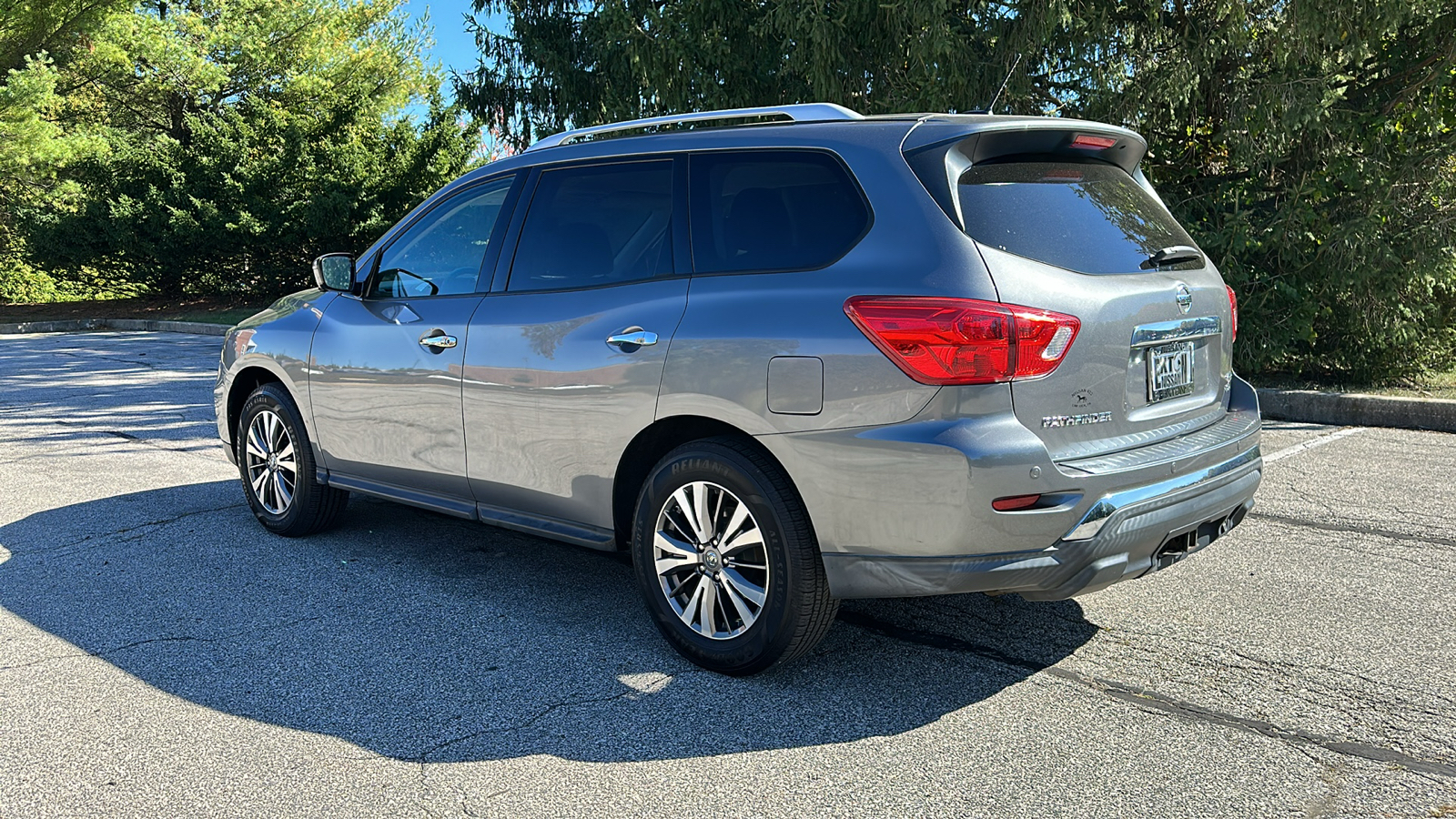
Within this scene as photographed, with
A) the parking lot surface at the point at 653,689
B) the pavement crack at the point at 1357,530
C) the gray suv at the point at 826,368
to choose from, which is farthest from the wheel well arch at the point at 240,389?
the pavement crack at the point at 1357,530

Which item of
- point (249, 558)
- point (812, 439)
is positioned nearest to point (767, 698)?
point (812, 439)

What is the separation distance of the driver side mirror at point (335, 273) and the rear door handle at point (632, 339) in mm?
1926

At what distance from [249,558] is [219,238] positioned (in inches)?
828

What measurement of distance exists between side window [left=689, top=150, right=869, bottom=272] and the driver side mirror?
2.07 m

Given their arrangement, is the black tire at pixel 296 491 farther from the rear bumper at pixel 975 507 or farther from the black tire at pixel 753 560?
the rear bumper at pixel 975 507

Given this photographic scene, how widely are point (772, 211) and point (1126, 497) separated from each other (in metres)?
1.48

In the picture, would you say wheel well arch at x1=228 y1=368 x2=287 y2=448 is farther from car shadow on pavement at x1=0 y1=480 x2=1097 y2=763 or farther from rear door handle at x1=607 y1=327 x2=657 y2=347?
rear door handle at x1=607 y1=327 x2=657 y2=347

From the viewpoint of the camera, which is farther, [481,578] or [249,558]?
[249,558]

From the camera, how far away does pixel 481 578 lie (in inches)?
204

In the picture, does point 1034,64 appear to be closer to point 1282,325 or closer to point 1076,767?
point 1282,325

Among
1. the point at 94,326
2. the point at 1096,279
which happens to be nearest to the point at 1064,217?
the point at 1096,279

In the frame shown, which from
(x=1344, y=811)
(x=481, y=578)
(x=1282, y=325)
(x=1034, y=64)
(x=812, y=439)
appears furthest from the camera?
(x=1034, y=64)

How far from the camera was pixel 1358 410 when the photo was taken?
945cm

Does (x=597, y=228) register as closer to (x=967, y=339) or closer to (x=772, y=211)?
(x=772, y=211)
